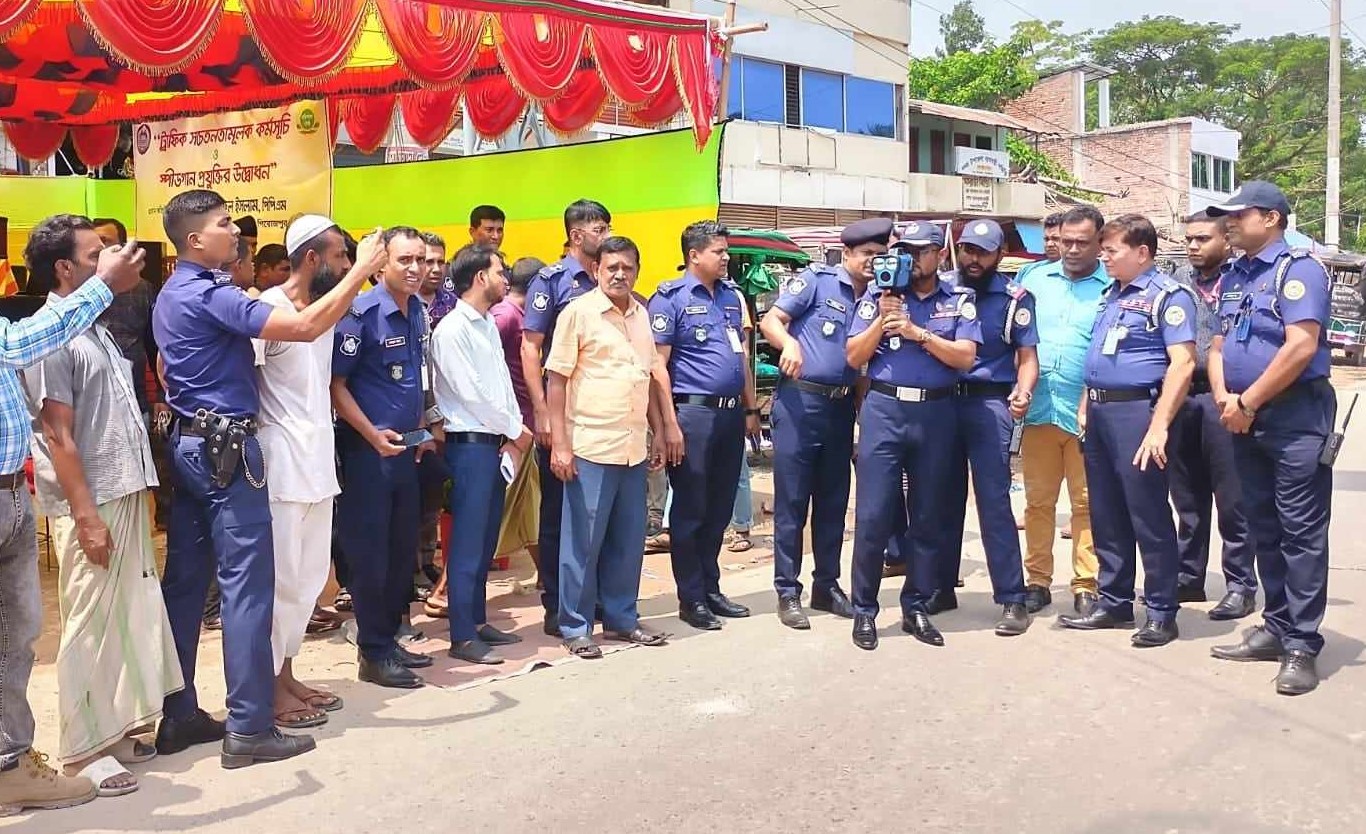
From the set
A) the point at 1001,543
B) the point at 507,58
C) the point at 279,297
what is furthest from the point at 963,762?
the point at 507,58

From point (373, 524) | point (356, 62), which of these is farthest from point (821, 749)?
point (356, 62)

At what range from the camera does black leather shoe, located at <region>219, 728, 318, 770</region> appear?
12.7 feet

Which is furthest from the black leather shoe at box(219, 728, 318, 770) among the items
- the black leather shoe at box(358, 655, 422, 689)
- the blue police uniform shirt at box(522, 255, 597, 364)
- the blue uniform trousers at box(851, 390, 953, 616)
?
the blue uniform trousers at box(851, 390, 953, 616)

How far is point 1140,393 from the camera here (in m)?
5.22

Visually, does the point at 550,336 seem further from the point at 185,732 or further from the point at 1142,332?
the point at 1142,332

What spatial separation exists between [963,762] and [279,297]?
273 centimetres

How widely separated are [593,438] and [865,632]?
4.69 ft

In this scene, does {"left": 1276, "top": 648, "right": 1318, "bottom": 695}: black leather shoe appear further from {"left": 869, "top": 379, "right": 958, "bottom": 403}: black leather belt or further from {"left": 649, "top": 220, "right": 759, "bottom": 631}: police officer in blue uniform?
{"left": 649, "top": 220, "right": 759, "bottom": 631}: police officer in blue uniform

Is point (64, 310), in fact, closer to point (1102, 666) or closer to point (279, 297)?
point (279, 297)

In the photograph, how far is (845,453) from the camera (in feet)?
18.7

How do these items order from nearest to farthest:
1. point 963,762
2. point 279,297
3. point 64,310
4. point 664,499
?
point 64,310 → point 963,762 → point 279,297 → point 664,499

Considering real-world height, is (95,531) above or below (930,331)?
below

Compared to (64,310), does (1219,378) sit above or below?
below

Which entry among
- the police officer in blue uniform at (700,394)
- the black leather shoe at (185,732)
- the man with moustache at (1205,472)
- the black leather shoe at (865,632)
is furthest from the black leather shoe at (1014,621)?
the black leather shoe at (185,732)
